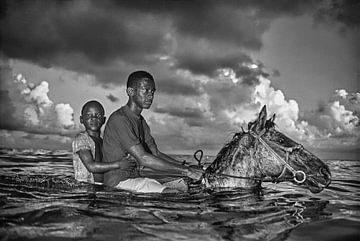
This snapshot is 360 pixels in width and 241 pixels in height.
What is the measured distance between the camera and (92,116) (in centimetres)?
754

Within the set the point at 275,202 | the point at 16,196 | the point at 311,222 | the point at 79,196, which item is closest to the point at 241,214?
the point at 311,222

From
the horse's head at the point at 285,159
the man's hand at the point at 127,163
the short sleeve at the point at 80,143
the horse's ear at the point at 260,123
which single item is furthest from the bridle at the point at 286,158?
the short sleeve at the point at 80,143

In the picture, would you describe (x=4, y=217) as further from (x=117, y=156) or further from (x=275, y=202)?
(x=275, y=202)

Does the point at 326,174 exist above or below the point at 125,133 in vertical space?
below

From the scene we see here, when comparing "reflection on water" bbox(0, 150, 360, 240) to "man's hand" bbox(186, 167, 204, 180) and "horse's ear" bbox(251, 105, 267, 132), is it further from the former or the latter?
"horse's ear" bbox(251, 105, 267, 132)

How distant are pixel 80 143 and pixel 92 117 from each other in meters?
0.92

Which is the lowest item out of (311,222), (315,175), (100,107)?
(311,222)

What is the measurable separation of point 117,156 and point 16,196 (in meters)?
1.84

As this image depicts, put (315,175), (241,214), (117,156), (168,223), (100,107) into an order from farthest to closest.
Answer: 1. (100,107)
2. (117,156)
3. (315,175)
4. (241,214)
5. (168,223)

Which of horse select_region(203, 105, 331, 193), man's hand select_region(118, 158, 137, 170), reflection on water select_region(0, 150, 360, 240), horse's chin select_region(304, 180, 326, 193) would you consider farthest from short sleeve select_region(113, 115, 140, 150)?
horse's chin select_region(304, 180, 326, 193)

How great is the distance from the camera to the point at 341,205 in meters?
6.09

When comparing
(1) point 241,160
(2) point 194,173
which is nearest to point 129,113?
(2) point 194,173

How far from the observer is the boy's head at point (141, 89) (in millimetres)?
5977

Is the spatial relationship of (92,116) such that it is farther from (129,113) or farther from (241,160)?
(241,160)
